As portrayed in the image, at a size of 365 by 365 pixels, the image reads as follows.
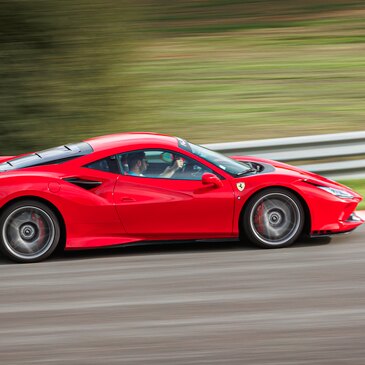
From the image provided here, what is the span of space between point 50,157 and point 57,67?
12.7ft

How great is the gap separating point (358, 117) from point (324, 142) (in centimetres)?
402

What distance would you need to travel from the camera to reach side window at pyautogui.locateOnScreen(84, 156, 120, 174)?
8219 millimetres

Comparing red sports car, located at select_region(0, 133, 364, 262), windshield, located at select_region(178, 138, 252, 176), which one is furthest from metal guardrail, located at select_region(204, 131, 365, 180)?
red sports car, located at select_region(0, 133, 364, 262)

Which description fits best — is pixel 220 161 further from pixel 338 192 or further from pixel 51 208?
pixel 51 208

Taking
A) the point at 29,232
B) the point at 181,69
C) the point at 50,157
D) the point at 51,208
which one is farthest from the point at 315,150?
the point at 181,69

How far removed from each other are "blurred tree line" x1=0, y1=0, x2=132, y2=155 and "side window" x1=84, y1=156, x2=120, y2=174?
4.04 m

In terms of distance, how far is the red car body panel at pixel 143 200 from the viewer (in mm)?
8062

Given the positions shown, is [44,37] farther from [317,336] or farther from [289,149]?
[317,336]

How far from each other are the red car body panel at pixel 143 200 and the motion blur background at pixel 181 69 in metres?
3.96

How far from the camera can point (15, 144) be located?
12.0 meters

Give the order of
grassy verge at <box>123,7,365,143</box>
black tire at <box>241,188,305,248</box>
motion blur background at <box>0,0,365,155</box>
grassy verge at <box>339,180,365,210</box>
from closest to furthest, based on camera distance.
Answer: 1. black tire at <box>241,188,305,248</box>
2. grassy verge at <box>339,180,365,210</box>
3. motion blur background at <box>0,0,365,155</box>
4. grassy verge at <box>123,7,365,143</box>

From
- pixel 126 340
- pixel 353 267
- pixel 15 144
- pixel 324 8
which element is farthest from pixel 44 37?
pixel 324 8

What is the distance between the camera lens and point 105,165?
27.0ft

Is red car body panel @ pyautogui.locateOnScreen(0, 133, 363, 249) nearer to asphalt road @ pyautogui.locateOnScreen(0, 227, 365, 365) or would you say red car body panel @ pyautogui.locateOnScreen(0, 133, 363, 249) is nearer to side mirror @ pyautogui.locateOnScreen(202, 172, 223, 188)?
side mirror @ pyautogui.locateOnScreen(202, 172, 223, 188)
